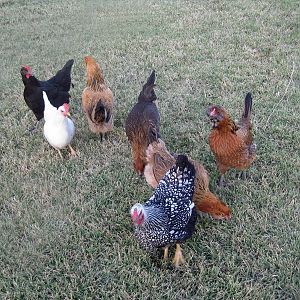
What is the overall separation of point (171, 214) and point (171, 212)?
0.06 feet

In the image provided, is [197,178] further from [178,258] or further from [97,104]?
[97,104]

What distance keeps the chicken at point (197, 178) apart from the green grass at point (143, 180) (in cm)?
26

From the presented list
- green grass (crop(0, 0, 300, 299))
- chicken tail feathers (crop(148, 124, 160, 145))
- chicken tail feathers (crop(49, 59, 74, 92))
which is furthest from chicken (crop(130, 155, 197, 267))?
chicken tail feathers (crop(49, 59, 74, 92))

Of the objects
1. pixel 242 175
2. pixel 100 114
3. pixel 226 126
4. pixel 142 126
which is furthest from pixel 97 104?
pixel 242 175

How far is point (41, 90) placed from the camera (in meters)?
5.42

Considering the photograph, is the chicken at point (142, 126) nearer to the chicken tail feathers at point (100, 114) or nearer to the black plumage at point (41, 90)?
the chicken tail feathers at point (100, 114)

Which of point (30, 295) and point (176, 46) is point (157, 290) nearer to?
point (30, 295)

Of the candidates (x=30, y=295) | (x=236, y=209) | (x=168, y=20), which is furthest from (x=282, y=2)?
(x=30, y=295)

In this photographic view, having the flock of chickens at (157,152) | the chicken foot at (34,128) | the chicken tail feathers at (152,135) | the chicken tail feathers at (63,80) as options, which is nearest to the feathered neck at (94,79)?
the flock of chickens at (157,152)

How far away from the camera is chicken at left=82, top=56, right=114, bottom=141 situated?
505cm

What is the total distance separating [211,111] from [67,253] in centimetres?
188

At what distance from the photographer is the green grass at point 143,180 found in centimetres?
341

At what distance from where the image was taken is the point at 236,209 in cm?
403

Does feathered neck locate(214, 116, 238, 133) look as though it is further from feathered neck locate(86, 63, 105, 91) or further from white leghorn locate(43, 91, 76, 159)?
feathered neck locate(86, 63, 105, 91)
